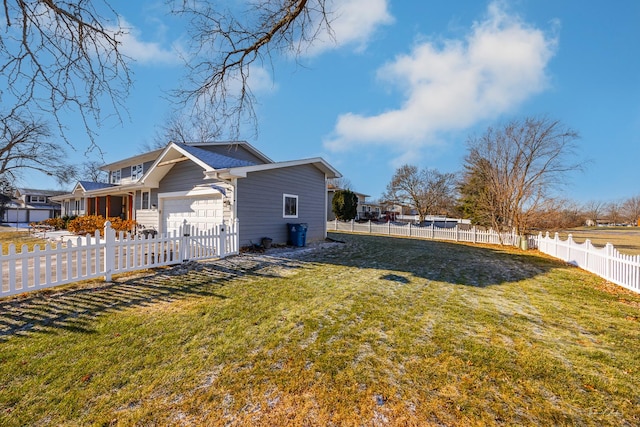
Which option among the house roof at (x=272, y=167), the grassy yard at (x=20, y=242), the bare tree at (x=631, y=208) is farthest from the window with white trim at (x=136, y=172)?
the bare tree at (x=631, y=208)

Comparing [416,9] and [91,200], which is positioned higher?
[416,9]

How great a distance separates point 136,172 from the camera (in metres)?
18.7

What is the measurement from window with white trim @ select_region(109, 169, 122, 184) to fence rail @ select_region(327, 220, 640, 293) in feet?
60.3

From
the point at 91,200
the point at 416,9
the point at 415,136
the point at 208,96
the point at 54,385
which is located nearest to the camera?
the point at 54,385

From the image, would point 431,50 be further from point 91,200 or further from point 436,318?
point 91,200

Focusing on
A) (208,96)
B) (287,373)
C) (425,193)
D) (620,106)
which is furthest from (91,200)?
(425,193)

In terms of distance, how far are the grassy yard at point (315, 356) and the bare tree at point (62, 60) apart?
8.75ft

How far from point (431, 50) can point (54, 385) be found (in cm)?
1104

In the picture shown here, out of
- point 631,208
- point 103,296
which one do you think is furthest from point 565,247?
point 631,208

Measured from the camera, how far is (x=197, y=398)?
7.46 feet

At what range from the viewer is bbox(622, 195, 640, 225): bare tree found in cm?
5859

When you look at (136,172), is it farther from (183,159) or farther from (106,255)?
(106,255)

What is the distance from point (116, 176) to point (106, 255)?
19319 mm

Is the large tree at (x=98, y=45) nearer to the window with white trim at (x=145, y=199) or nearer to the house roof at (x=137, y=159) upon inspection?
the window with white trim at (x=145, y=199)
